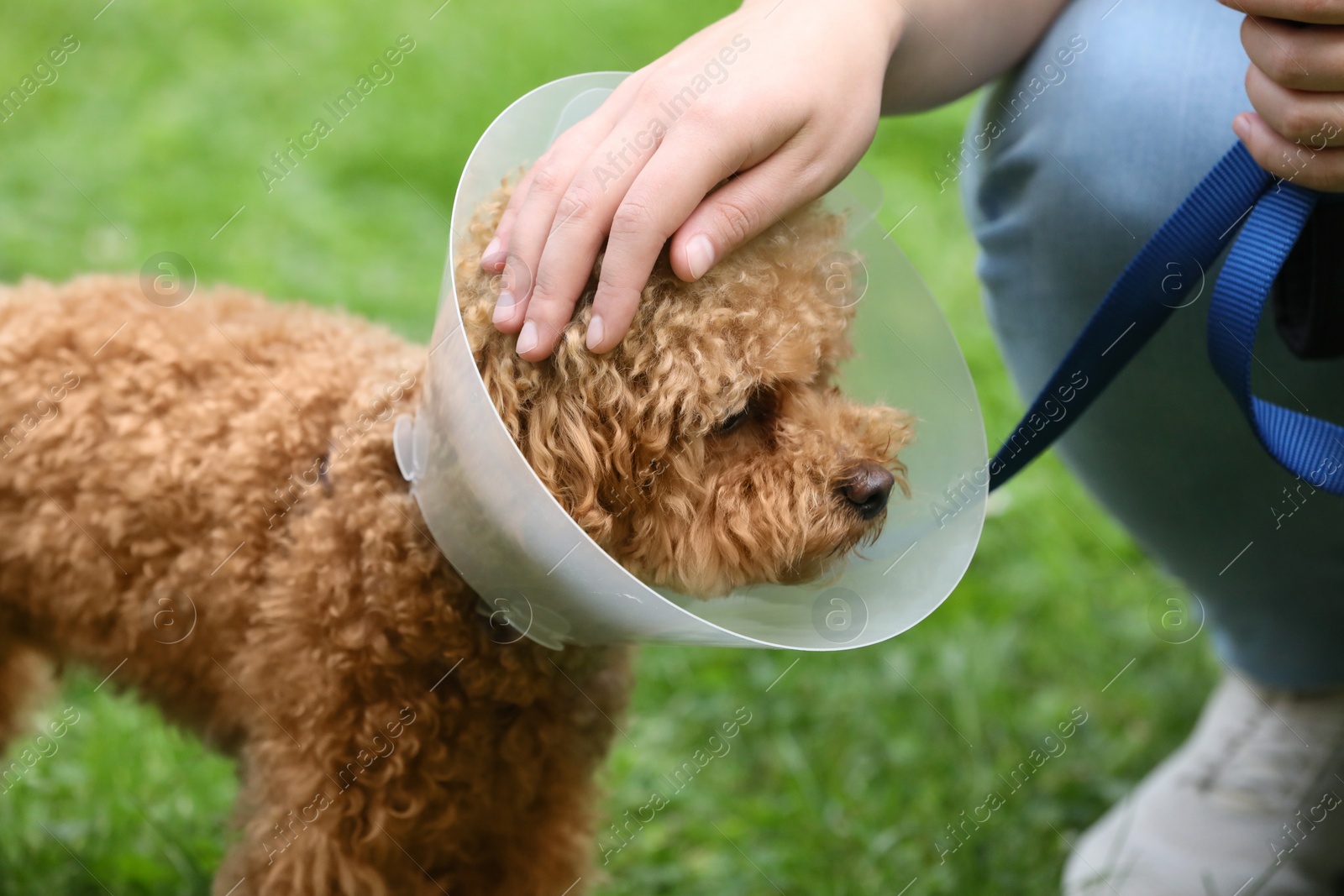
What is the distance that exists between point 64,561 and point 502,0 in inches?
157

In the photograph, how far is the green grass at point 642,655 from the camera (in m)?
1.93

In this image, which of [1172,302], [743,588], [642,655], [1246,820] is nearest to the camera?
[1172,302]

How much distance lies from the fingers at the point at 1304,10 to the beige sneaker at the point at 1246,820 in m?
1.28

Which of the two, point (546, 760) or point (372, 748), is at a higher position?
point (372, 748)

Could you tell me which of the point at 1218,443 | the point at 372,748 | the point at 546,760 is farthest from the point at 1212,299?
the point at 372,748

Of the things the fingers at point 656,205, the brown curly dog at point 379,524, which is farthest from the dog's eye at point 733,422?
the fingers at point 656,205

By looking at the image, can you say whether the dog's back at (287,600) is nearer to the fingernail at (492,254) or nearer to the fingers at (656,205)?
the fingernail at (492,254)

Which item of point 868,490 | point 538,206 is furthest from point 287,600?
point 868,490

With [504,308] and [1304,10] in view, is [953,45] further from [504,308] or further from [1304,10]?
[504,308]

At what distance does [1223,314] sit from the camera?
3.76 ft

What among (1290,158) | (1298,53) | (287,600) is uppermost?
(1298,53)

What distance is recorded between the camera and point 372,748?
1.30 m

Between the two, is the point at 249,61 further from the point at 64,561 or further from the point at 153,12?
the point at 64,561

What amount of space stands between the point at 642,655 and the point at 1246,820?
118 centimetres
